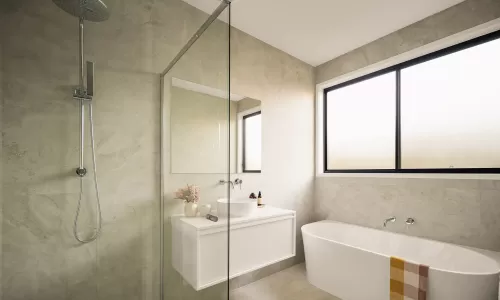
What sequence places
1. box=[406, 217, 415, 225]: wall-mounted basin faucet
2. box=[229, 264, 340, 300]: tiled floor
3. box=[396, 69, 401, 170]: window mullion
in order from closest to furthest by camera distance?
box=[229, 264, 340, 300]: tiled floor → box=[406, 217, 415, 225]: wall-mounted basin faucet → box=[396, 69, 401, 170]: window mullion

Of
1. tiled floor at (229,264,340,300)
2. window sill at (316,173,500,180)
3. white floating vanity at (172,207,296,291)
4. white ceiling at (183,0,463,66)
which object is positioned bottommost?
tiled floor at (229,264,340,300)

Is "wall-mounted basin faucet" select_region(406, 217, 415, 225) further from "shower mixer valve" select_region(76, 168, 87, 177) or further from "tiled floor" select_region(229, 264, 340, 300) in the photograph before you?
"shower mixer valve" select_region(76, 168, 87, 177)

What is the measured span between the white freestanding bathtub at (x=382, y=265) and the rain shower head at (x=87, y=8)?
2560 millimetres

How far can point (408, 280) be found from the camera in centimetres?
164

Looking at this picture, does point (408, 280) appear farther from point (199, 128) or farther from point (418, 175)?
point (199, 128)

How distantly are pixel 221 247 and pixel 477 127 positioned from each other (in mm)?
2492

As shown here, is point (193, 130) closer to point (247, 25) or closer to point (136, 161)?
point (136, 161)

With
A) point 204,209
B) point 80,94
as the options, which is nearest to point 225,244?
point 204,209

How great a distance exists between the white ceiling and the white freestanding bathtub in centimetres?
216

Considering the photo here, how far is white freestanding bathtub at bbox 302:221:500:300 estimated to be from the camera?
1.47m

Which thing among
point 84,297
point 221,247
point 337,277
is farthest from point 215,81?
point 337,277

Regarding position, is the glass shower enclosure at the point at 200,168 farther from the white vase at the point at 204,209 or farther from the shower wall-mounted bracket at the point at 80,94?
the shower wall-mounted bracket at the point at 80,94

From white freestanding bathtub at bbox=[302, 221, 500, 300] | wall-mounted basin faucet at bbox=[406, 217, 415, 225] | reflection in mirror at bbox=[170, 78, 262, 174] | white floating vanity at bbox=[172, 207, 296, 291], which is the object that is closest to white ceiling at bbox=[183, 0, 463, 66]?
reflection in mirror at bbox=[170, 78, 262, 174]

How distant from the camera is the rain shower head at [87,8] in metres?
1.32
